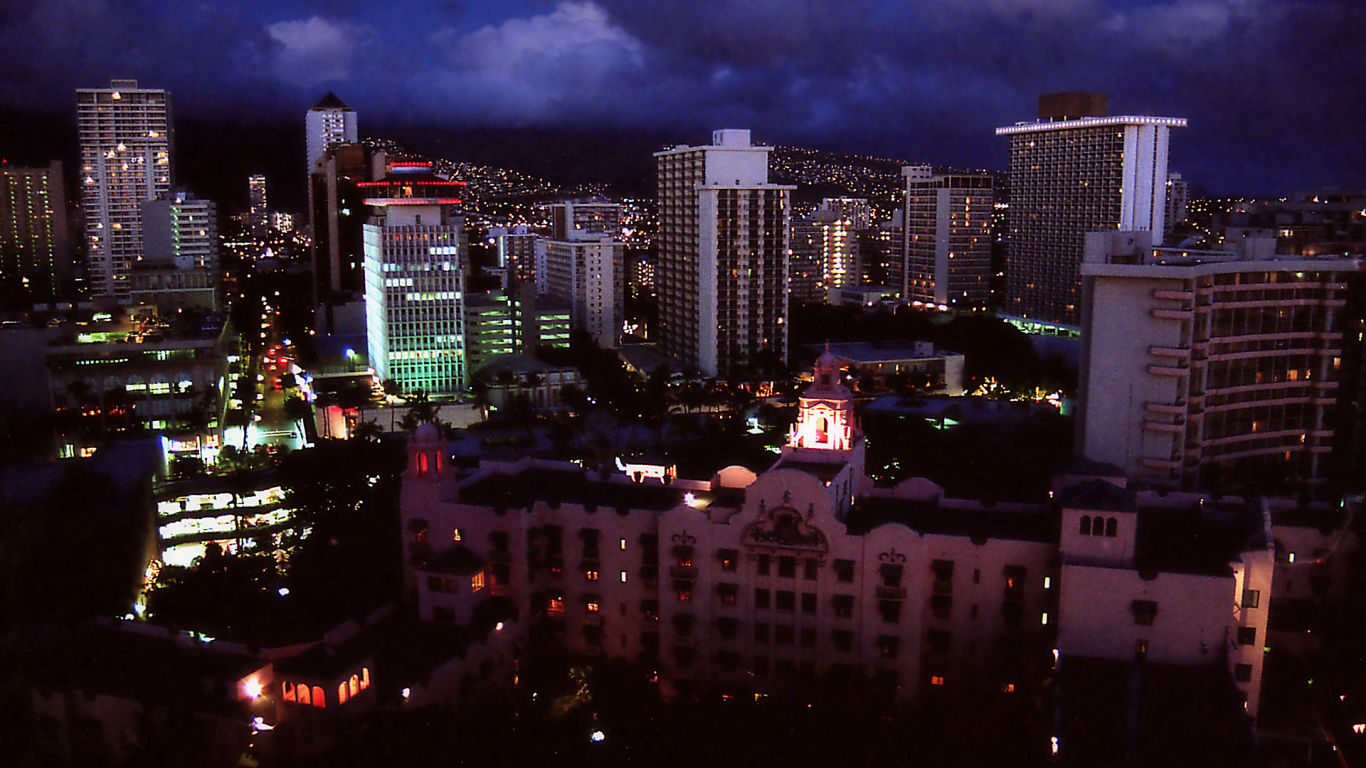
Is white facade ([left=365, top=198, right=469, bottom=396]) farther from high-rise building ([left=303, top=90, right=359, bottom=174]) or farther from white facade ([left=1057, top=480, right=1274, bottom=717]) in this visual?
high-rise building ([left=303, top=90, right=359, bottom=174])

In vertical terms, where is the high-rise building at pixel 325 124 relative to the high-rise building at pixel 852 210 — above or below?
above

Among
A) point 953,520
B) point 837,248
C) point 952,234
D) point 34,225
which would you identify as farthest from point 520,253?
point 953,520

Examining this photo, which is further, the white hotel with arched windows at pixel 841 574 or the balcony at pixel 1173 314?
the balcony at pixel 1173 314

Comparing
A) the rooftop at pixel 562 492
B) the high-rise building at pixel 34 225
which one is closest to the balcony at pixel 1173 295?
the rooftop at pixel 562 492

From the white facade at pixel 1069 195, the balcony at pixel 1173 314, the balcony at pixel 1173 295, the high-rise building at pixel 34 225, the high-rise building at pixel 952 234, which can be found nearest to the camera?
the balcony at pixel 1173 295

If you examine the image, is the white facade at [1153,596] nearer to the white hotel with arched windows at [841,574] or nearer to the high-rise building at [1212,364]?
the white hotel with arched windows at [841,574]

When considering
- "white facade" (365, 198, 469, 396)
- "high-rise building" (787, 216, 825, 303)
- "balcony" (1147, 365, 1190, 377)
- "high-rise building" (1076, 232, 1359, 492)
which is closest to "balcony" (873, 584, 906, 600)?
"high-rise building" (1076, 232, 1359, 492)
